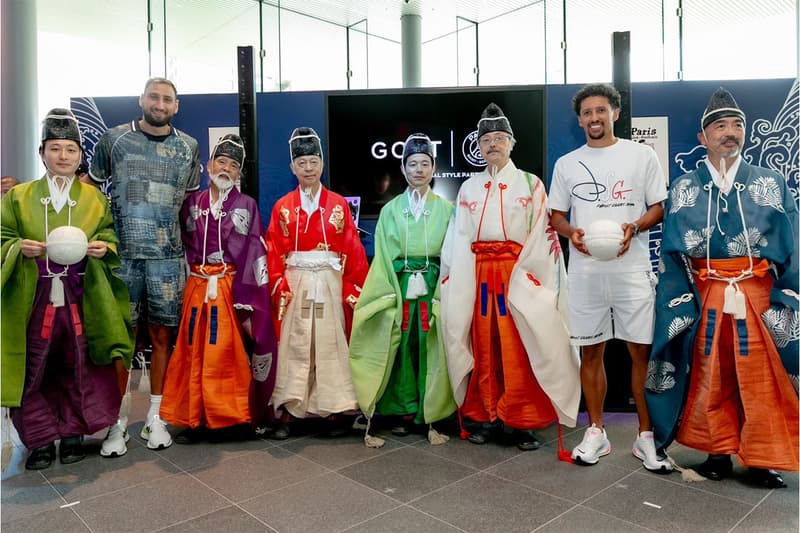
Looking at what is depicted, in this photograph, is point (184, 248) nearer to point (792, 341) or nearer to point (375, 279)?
point (375, 279)

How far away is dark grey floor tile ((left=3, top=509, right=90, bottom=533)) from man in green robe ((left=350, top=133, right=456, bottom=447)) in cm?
129

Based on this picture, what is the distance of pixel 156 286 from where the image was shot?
2912 mm

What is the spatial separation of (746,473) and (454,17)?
248 inches

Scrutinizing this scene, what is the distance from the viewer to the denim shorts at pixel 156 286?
2.89 m

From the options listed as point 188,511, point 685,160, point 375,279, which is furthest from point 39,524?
point 685,160

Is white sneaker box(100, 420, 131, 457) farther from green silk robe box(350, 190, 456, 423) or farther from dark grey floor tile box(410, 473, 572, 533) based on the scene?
dark grey floor tile box(410, 473, 572, 533)

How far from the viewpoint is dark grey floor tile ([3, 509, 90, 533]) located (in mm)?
2010

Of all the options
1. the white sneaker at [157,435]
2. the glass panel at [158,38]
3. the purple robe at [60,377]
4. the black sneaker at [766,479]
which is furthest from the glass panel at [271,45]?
the black sneaker at [766,479]

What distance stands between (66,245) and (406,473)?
5.85ft

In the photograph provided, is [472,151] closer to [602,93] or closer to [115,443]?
[602,93]

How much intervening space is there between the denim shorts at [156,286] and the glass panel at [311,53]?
4.29 metres

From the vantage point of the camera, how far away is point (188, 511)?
2135mm

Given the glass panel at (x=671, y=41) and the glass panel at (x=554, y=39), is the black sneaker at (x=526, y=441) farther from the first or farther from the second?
the glass panel at (x=554, y=39)

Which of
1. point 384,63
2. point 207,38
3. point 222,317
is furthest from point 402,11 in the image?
point 222,317
